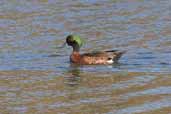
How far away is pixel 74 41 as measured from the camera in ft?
66.2

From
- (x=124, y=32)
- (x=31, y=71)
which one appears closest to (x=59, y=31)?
(x=124, y=32)

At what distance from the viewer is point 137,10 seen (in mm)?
25250

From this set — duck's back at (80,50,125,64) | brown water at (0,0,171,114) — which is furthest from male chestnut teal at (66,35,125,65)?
brown water at (0,0,171,114)

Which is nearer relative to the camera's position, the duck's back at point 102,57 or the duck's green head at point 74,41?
the duck's back at point 102,57

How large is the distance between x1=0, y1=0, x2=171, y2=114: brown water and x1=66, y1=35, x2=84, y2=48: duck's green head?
37cm

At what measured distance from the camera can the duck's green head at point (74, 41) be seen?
20.2m

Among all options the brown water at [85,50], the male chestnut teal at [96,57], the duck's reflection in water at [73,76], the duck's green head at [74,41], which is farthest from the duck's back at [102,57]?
the duck's green head at [74,41]

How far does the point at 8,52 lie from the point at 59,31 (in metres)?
2.92

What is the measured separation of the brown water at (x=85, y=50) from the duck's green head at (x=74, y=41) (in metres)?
0.37

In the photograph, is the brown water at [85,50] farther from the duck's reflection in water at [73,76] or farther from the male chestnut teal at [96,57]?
the male chestnut teal at [96,57]

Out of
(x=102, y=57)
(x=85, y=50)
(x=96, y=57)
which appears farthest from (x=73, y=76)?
(x=85, y=50)

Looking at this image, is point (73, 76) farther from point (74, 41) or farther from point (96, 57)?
point (74, 41)

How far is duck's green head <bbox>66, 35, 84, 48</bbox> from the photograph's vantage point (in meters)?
20.2

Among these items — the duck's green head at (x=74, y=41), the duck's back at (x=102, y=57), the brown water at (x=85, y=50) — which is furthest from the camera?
the duck's green head at (x=74, y=41)
